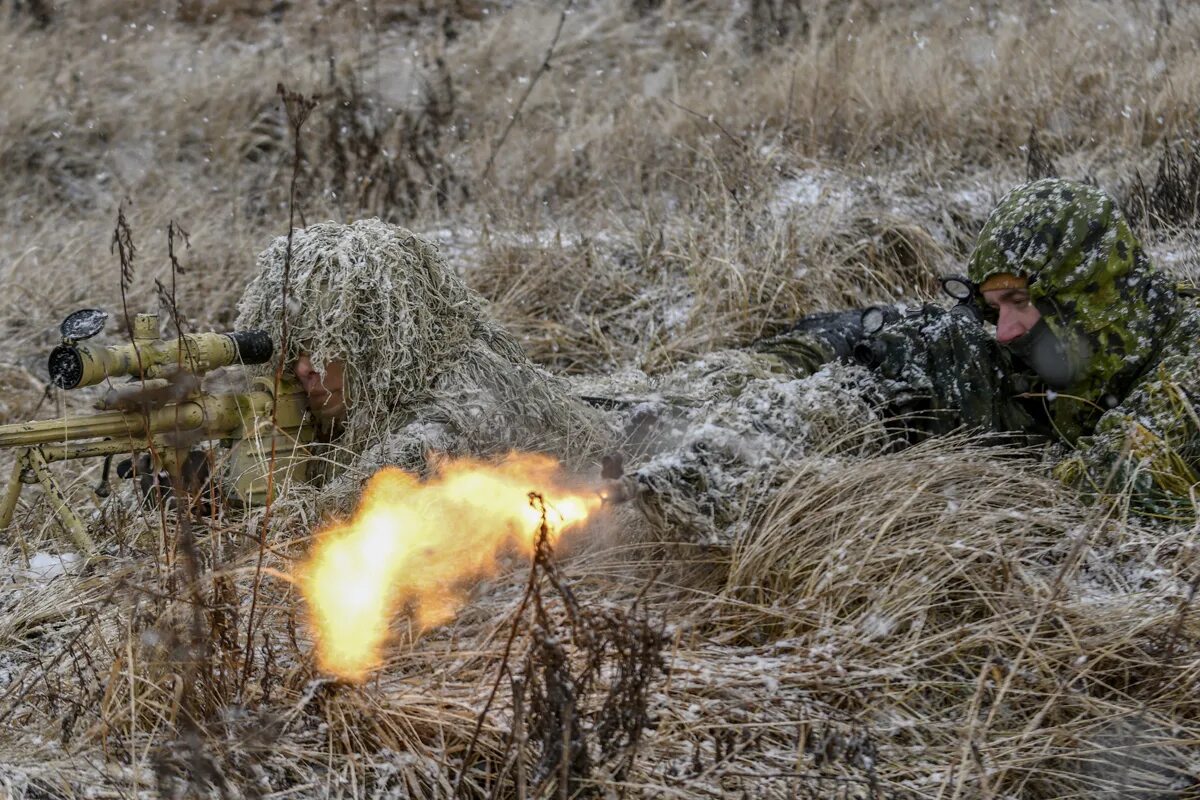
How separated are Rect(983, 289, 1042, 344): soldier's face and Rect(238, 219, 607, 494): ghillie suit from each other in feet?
4.44

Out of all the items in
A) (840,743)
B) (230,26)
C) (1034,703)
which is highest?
(840,743)

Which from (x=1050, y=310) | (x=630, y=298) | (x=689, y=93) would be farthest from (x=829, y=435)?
(x=689, y=93)

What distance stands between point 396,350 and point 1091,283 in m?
2.10

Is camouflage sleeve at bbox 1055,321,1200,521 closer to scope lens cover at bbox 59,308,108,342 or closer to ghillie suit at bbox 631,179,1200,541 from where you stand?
ghillie suit at bbox 631,179,1200,541

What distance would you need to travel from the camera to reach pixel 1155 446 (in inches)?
131

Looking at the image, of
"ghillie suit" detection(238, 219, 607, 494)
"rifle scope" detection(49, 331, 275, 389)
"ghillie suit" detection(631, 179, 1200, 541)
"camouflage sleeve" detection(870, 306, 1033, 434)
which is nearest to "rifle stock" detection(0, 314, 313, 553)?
"rifle scope" detection(49, 331, 275, 389)

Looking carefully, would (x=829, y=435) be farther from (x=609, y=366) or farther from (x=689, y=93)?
(x=689, y=93)

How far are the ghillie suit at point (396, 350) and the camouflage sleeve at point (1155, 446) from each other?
4.85 ft

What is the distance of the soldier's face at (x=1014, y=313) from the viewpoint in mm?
3732

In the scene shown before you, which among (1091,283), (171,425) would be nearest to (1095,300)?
(1091,283)

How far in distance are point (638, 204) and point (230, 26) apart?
513 centimetres

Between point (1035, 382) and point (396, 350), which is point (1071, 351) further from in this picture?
point (396, 350)

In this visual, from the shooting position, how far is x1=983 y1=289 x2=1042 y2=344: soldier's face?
3.73 meters

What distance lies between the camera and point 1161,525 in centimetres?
323
